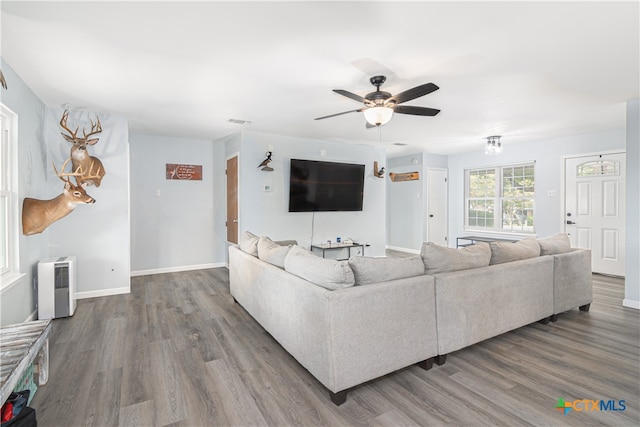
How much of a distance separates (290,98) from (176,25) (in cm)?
158

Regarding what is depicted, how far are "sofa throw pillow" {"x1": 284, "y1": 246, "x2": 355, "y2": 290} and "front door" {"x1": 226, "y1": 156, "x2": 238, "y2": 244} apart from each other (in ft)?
10.8

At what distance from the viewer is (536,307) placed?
3.08 metres

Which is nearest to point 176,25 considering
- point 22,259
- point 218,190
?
point 22,259

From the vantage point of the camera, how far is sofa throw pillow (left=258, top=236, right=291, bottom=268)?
9.27ft

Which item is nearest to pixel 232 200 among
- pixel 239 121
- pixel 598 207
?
pixel 239 121

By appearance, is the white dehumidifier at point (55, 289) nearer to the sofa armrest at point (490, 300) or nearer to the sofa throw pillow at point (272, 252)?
the sofa throw pillow at point (272, 252)

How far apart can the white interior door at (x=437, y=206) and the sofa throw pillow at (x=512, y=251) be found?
4.35 m

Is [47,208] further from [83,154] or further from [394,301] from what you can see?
[394,301]

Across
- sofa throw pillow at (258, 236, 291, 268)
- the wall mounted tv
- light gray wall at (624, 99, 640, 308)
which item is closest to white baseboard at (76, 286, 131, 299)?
sofa throw pillow at (258, 236, 291, 268)

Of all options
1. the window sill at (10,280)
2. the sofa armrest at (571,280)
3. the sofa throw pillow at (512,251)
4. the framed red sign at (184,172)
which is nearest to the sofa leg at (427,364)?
the sofa throw pillow at (512,251)

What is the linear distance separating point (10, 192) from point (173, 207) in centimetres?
283

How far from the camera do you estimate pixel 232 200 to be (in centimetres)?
569

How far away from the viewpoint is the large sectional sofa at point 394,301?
2035mm

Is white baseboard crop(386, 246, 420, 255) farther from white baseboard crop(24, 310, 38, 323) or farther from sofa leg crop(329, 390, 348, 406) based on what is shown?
white baseboard crop(24, 310, 38, 323)
